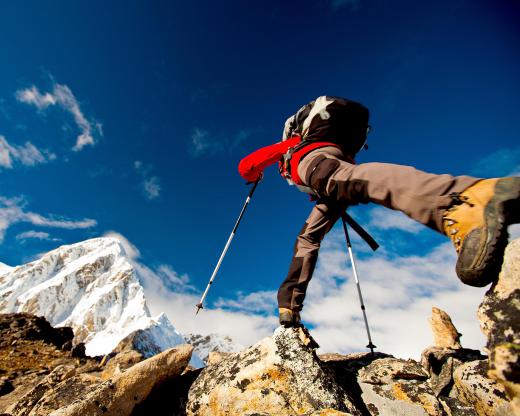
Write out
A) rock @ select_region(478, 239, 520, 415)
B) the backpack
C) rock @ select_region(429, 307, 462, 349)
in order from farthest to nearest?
1. rock @ select_region(429, 307, 462, 349)
2. the backpack
3. rock @ select_region(478, 239, 520, 415)

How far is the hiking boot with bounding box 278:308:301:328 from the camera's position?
4750mm

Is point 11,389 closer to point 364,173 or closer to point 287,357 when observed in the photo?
point 287,357

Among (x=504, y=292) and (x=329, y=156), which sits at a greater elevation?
(x=329, y=156)

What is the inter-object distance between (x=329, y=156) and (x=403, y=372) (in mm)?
3367

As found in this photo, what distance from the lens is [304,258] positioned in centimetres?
513

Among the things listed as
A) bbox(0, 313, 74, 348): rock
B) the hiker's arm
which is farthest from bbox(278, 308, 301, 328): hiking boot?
bbox(0, 313, 74, 348): rock

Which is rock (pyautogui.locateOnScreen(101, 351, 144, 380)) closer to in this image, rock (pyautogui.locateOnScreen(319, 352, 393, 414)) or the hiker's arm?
rock (pyautogui.locateOnScreen(319, 352, 393, 414))

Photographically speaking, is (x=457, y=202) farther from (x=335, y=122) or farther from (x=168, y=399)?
(x=168, y=399)

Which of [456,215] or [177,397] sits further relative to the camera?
[177,397]

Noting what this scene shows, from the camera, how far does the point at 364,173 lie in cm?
293

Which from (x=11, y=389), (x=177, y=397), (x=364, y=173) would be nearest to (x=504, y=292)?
(x=364, y=173)

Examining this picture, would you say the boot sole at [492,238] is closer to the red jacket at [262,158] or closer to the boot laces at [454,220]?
the boot laces at [454,220]

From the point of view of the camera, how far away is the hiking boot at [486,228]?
76.6 inches

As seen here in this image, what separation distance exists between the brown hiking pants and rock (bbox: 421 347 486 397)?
2.10 m
